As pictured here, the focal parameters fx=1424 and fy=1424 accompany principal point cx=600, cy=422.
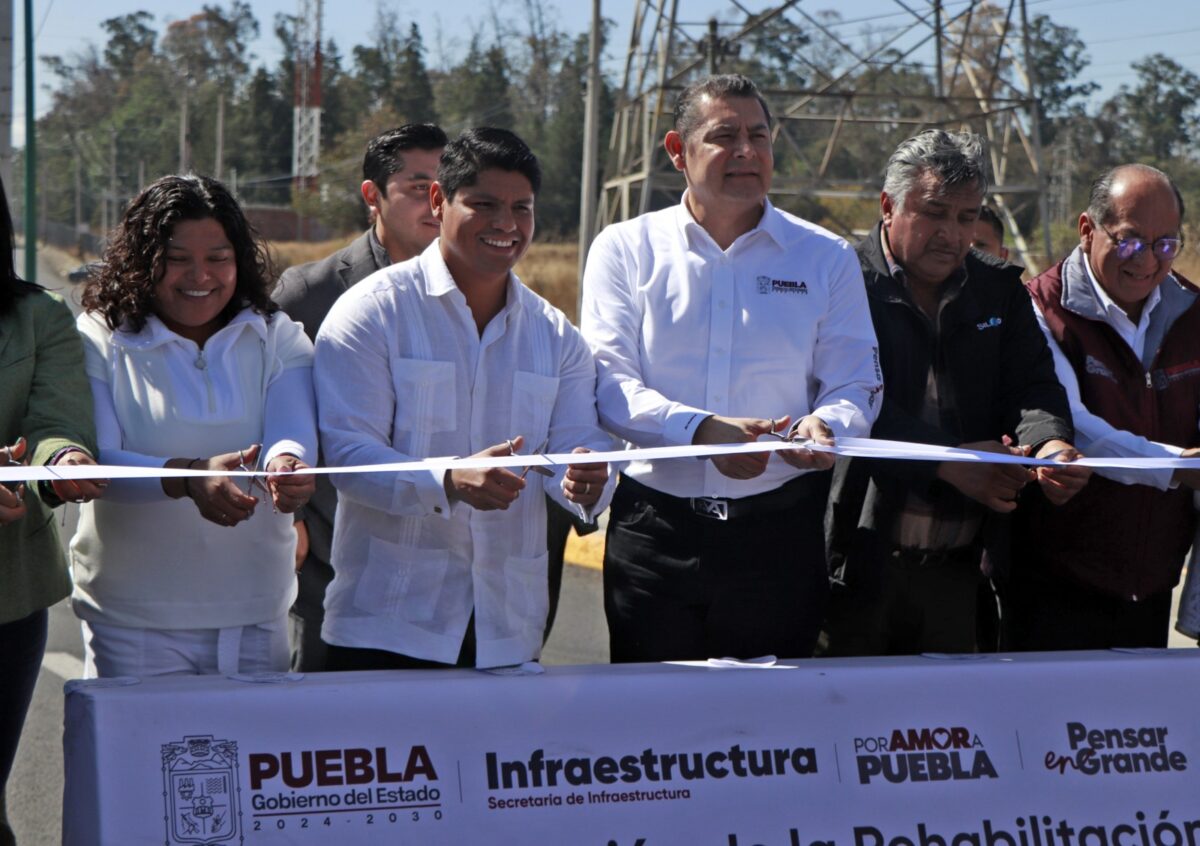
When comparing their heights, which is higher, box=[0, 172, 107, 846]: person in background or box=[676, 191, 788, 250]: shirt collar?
box=[676, 191, 788, 250]: shirt collar

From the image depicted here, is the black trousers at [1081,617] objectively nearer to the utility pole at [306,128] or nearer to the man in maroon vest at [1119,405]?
the man in maroon vest at [1119,405]

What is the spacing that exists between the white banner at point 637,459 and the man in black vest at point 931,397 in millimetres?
343

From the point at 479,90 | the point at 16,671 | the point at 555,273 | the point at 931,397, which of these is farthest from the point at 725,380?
the point at 479,90

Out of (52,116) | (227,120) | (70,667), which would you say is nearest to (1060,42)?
(227,120)

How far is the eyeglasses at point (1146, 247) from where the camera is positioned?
13.3 feet

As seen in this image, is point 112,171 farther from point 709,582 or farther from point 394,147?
point 709,582

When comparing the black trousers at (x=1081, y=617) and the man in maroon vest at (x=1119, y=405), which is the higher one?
the man in maroon vest at (x=1119, y=405)

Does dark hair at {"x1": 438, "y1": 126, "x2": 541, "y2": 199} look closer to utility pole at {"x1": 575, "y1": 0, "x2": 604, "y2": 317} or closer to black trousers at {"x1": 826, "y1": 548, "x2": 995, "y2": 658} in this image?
black trousers at {"x1": 826, "y1": 548, "x2": 995, "y2": 658}

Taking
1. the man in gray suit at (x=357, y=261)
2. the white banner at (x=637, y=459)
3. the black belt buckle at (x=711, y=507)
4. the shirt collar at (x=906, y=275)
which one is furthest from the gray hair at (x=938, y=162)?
the man in gray suit at (x=357, y=261)

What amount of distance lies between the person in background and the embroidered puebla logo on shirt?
5.74ft

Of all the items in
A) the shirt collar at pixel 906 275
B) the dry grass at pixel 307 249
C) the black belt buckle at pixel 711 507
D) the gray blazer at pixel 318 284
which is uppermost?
the dry grass at pixel 307 249

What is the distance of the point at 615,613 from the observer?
387 cm

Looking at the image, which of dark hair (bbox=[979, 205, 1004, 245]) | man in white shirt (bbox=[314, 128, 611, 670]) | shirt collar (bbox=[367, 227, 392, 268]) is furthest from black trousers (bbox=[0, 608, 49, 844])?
dark hair (bbox=[979, 205, 1004, 245])

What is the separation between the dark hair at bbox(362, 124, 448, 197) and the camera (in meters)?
4.86
